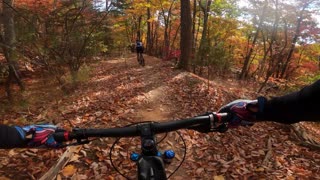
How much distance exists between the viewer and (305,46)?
2259 cm

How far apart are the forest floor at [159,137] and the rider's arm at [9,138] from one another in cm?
324

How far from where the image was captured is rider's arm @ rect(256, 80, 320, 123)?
1.59 m

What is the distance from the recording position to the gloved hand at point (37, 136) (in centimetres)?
173

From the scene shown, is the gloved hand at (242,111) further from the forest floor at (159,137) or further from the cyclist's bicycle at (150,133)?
the forest floor at (159,137)

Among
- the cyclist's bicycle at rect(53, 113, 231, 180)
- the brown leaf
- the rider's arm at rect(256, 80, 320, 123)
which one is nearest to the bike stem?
the cyclist's bicycle at rect(53, 113, 231, 180)

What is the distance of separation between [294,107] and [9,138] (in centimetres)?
190

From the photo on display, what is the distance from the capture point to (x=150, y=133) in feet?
5.08

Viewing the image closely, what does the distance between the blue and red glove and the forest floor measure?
351cm

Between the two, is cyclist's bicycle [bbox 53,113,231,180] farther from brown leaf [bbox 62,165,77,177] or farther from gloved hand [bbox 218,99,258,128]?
brown leaf [bbox 62,165,77,177]

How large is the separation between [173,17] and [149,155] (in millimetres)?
30699

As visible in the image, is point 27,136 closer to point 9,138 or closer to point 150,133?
point 9,138

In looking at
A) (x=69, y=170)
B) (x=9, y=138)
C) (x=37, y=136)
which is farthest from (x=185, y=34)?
(x=9, y=138)

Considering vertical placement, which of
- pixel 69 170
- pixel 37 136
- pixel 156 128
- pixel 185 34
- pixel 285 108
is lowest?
pixel 69 170

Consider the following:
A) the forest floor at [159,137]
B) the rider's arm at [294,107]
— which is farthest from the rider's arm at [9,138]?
the forest floor at [159,137]
